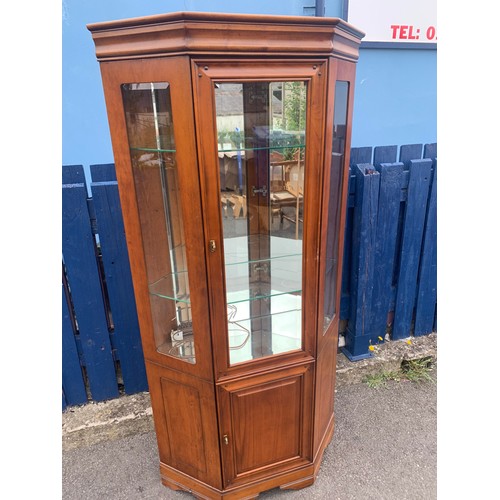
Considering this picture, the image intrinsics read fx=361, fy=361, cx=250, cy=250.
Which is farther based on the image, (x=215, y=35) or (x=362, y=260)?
(x=362, y=260)

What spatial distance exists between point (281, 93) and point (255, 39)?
0.21 m

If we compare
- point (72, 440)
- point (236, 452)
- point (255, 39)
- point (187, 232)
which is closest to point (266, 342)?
point (236, 452)

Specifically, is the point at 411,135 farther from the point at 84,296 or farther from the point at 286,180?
the point at 84,296

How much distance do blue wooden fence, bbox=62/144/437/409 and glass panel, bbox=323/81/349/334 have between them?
79cm

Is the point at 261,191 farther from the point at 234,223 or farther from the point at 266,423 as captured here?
the point at 266,423

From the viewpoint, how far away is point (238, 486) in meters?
1.64

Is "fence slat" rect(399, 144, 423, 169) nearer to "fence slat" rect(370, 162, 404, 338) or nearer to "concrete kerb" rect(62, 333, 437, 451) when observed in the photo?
"fence slat" rect(370, 162, 404, 338)

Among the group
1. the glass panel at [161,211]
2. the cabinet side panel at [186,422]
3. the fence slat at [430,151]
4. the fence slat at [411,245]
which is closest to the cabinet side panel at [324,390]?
the cabinet side panel at [186,422]

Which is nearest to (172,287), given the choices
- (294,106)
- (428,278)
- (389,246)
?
(294,106)

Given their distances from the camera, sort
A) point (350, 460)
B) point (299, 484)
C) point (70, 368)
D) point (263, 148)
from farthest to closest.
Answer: point (70, 368) < point (350, 460) < point (299, 484) < point (263, 148)

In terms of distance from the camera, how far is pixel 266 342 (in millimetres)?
1604

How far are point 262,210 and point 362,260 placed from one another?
1105mm

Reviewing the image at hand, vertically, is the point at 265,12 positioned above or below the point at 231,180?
above

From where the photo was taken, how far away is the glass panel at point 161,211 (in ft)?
3.93
